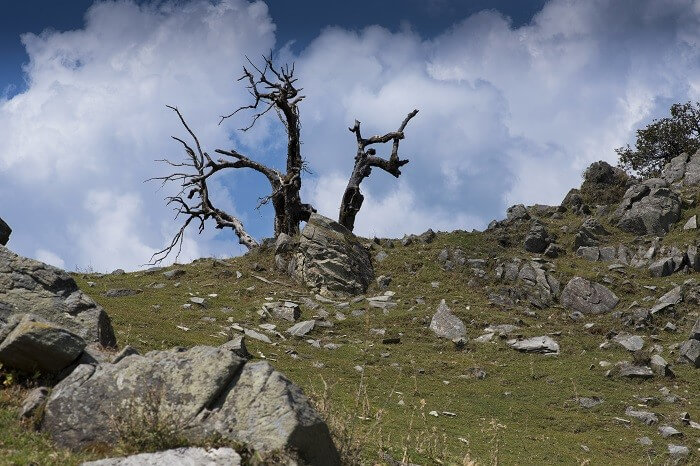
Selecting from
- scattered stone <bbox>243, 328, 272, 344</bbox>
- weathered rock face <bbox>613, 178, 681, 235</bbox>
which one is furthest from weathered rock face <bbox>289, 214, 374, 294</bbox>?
weathered rock face <bbox>613, 178, 681, 235</bbox>

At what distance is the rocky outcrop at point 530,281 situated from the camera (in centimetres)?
3194

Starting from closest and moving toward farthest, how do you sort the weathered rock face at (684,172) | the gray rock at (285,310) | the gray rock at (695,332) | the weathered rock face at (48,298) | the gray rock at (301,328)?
the weathered rock face at (48,298)
the gray rock at (695,332)
the gray rock at (301,328)
the gray rock at (285,310)
the weathered rock face at (684,172)

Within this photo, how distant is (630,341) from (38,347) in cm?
2214

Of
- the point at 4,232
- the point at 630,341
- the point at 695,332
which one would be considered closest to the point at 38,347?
the point at 4,232

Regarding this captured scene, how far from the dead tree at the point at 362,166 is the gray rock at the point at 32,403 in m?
32.6

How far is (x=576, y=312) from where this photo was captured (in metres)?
30.5

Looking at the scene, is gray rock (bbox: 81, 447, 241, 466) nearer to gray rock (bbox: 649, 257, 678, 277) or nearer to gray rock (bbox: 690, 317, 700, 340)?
gray rock (bbox: 690, 317, 700, 340)

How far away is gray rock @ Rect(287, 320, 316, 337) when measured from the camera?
89.4 ft

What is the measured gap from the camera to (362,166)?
1699 inches

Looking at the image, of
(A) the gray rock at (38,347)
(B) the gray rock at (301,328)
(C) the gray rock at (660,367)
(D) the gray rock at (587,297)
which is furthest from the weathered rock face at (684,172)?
(A) the gray rock at (38,347)

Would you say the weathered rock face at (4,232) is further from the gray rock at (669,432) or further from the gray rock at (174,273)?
the gray rock at (669,432)

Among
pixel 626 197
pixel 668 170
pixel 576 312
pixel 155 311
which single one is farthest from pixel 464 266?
pixel 668 170

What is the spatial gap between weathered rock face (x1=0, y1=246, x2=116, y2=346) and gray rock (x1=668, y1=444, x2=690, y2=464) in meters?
13.5

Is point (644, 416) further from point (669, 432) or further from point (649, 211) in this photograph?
point (649, 211)
